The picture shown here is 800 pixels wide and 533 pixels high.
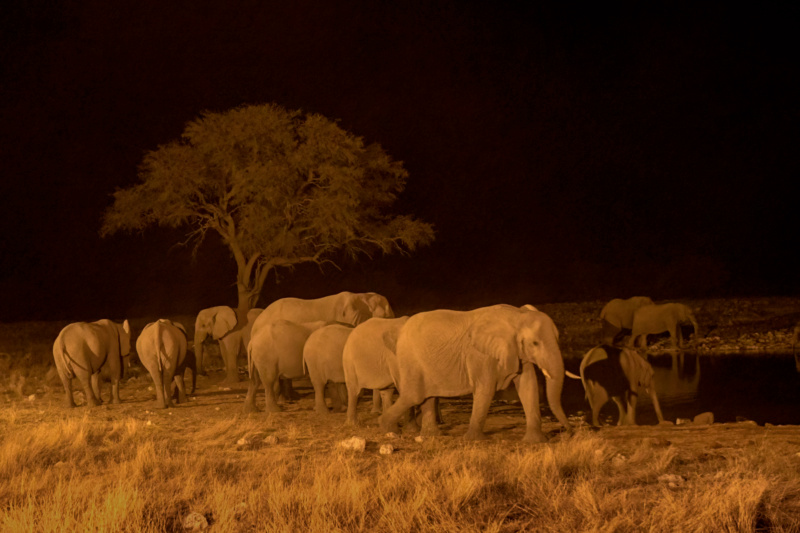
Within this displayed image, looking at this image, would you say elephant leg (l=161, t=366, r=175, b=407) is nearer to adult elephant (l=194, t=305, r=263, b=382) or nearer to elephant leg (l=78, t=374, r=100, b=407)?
elephant leg (l=78, t=374, r=100, b=407)

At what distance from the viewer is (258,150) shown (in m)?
29.4

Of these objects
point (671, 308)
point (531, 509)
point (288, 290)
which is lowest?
point (531, 509)

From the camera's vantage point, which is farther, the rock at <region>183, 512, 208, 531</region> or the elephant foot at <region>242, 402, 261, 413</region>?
the elephant foot at <region>242, 402, 261, 413</region>

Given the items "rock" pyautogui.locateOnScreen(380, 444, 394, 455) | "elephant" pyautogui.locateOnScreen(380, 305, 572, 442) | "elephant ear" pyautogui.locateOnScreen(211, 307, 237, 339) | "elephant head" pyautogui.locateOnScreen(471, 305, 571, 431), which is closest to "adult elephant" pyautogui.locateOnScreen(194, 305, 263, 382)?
"elephant ear" pyautogui.locateOnScreen(211, 307, 237, 339)

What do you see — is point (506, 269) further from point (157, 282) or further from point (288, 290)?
point (157, 282)

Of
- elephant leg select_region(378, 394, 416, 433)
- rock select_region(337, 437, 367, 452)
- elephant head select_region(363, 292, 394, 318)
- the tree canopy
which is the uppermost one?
the tree canopy

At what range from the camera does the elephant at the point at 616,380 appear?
49.0 ft

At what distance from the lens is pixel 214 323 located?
912 inches

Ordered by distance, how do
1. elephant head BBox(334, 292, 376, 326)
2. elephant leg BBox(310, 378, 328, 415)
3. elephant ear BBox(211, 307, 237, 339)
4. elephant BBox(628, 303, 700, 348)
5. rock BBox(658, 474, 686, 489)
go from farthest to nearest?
elephant BBox(628, 303, 700, 348) < elephant ear BBox(211, 307, 237, 339) < elephant head BBox(334, 292, 376, 326) < elephant leg BBox(310, 378, 328, 415) < rock BBox(658, 474, 686, 489)

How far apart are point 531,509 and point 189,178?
79.3 feet

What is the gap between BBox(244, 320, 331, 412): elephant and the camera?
619 inches

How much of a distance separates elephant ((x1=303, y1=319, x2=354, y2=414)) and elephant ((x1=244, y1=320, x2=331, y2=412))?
0.64 meters

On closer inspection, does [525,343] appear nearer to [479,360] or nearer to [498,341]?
[498,341]

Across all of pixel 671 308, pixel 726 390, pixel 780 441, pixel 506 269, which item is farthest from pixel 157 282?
pixel 780 441
